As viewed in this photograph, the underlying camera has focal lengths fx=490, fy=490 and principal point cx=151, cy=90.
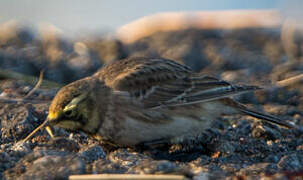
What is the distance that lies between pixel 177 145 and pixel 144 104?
52 cm

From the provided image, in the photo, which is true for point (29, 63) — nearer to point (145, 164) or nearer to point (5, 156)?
point (5, 156)

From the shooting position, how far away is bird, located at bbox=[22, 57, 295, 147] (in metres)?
4.62

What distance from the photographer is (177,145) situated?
Answer: 480 centimetres

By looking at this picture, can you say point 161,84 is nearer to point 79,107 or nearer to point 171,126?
point 171,126

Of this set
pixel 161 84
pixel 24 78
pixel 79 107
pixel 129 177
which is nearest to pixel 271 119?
pixel 161 84

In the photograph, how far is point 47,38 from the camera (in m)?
9.20

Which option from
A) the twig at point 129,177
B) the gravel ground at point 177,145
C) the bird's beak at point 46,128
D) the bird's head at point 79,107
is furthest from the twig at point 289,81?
the twig at point 129,177

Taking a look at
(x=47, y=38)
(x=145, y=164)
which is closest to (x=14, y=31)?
(x=47, y=38)

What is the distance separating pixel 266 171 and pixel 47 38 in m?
6.34

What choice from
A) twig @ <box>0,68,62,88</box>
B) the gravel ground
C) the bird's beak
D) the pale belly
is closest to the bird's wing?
the pale belly

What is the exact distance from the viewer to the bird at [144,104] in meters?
4.62

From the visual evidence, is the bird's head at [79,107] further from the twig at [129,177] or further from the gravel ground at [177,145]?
the twig at [129,177]

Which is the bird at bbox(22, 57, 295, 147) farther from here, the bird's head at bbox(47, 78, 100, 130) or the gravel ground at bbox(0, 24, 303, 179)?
the gravel ground at bbox(0, 24, 303, 179)

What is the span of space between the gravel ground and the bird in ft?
0.55
